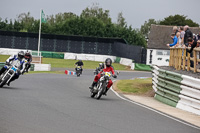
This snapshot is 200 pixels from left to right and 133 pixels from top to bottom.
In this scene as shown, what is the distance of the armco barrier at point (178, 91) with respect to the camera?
14055mm

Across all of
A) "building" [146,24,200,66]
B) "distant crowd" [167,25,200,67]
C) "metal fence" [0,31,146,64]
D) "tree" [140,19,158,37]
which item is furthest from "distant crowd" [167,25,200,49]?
"tree" [140,19,158,37]

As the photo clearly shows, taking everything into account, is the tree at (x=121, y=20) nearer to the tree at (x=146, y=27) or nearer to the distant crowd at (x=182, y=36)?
the tree at (x=146, y=27)

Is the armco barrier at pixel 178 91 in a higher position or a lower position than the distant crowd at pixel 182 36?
lower

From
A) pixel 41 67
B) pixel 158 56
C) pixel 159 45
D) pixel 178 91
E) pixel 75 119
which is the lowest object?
pixel 41 67

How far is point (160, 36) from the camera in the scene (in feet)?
251

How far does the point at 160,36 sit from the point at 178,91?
202ft

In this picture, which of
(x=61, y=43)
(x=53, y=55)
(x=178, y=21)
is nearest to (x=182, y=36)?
(x=53, y=55)

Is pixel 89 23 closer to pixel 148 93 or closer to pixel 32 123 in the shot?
pixel 148 93

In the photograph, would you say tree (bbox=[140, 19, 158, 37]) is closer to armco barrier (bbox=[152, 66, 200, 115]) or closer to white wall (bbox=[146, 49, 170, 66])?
white wall (bbox=[146, 49, 170, 66])

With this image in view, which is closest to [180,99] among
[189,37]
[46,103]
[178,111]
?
[178,111]

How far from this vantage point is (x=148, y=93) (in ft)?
69.6

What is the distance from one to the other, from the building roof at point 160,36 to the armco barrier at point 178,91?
5661 centimetres

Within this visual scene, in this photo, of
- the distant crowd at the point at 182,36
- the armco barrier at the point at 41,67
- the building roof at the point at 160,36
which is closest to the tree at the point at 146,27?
the building roof at the point at 160,36

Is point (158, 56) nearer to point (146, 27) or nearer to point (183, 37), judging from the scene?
point (183, 37)
